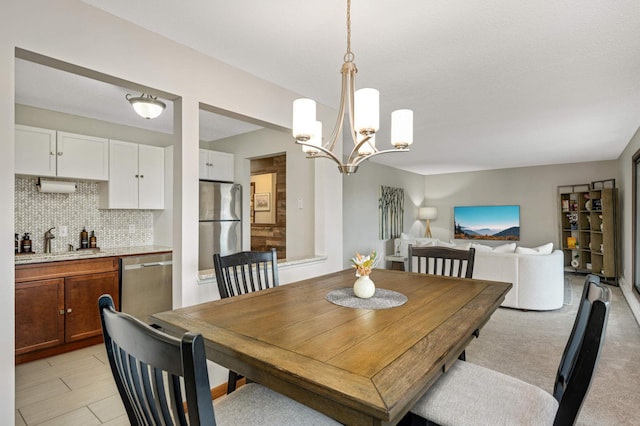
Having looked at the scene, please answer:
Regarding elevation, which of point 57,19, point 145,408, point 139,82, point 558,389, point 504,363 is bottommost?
point 504,363

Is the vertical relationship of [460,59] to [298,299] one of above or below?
above

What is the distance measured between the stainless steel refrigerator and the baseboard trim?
4.62 metres

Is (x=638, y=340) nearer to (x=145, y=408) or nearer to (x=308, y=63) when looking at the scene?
(x=308, y=63)

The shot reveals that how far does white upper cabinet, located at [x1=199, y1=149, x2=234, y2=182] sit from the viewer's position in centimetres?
412

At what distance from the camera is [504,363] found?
272 centimetres

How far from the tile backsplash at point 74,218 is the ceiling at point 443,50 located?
930 millimetres

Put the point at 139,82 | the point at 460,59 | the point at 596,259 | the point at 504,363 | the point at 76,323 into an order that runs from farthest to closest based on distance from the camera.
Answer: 1. the point at 596,259
2. the point at 76,323
3. the point at 504,363
4. the point at 460,59
5. the point at 139,82

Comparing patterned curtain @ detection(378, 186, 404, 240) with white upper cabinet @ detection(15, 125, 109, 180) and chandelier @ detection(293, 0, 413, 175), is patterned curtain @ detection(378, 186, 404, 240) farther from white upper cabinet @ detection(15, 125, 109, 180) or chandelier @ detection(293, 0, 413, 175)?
chandelier @ detection(293, 0, 413, 175)

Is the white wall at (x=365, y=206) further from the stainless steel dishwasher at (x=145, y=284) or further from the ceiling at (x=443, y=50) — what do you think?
the stainless steel dishwasher at (x=145, y=284)

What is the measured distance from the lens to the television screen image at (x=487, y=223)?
7.45 metres

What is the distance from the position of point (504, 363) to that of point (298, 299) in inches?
81.2

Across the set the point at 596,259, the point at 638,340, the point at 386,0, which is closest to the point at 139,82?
the point at 386,0

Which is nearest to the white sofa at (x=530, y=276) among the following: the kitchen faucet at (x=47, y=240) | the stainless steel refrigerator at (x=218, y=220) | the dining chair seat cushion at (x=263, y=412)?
the stainless steel refrigerator at (x=218, y=220)

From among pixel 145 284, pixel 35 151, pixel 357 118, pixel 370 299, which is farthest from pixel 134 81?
pixel 145 284
